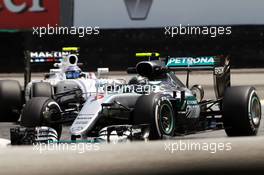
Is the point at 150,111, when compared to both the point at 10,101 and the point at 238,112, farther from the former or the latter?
the point at 10,101

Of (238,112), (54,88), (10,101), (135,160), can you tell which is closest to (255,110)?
(238,112)

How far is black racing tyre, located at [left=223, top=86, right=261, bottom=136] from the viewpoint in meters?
8.56

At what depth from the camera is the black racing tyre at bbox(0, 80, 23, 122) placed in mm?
10344

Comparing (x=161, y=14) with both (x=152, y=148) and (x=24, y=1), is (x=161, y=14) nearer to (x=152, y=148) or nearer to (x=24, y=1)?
(x=24, y=1)

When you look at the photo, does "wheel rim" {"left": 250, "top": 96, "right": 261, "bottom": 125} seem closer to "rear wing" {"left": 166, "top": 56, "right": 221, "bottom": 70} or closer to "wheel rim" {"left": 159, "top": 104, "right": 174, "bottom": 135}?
"rear wing" {"left": 166, "top": 56, "right": 221, "bottom": 70}

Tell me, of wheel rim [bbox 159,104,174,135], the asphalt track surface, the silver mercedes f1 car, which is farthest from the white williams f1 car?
the asphalt track surface

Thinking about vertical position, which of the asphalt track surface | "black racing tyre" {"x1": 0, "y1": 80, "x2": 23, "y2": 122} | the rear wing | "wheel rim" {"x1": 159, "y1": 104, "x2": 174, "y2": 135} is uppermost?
the rear wing

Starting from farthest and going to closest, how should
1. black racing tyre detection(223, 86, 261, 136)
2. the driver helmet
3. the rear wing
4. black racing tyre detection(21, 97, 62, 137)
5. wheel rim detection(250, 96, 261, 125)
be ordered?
the driver helmet
the rear wing
wheel rim detection(250, 96, 261, 125)
black racing tyre detection(223, 86, 261, 136)
black racing tyre detection(21, 97, 62, 137)

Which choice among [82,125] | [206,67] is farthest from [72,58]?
[82,125]

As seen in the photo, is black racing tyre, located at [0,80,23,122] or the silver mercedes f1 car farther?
black racing tyre, located at [0,80,23,122]

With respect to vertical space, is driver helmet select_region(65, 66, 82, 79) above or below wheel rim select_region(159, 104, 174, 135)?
above

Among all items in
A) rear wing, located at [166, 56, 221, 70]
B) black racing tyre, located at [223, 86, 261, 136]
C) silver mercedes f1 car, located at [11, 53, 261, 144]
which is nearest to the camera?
silver mercedes f1 car, located at [11, 53, 261, 144]

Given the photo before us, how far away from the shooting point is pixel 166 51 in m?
20.8

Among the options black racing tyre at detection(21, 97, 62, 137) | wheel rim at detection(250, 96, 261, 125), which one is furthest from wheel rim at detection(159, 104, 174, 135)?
black racing tyre at detection(21, 97, 62, 137)
